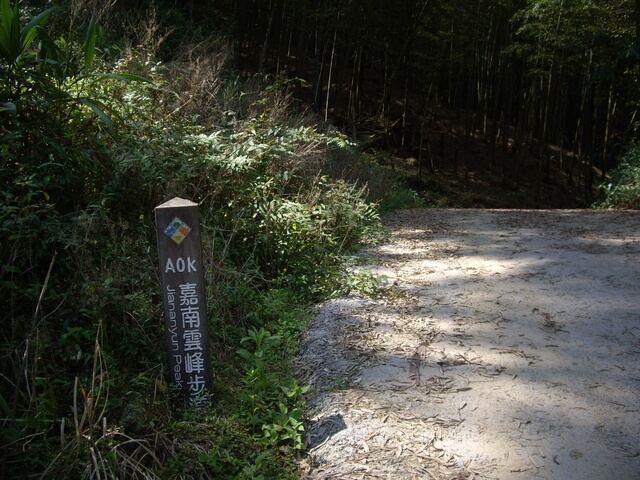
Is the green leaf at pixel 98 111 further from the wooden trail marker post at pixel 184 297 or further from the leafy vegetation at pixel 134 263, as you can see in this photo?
the wooden trail marker post at pixel 184 297

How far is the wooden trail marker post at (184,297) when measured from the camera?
264 centimetres

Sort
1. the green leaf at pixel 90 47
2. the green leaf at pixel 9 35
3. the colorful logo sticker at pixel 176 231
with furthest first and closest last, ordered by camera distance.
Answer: the green leaf at pixel 90 47 < the green leaf at pixel 9 35 < the colorful logo sticker at pixel 176 231

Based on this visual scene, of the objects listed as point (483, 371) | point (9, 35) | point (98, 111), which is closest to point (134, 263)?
A: point (98, 111)

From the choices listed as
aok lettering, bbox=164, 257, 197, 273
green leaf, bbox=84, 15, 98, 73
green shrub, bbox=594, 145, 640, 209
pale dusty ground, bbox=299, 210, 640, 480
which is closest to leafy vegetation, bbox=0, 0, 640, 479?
green leaf, bbox=84, 15, 98, 73

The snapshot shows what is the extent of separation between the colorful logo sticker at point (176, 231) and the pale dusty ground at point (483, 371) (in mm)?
1071

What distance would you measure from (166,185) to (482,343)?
243 centimetres

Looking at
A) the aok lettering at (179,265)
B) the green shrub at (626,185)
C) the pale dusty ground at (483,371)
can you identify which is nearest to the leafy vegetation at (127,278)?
the pale dusty ground at (483,371)

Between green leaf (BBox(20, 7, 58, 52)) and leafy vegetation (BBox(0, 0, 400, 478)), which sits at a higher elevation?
green leaf (BBox(20, 7, 58, 52))

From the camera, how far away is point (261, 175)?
5.00 m

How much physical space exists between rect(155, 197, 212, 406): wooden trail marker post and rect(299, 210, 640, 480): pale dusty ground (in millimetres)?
609

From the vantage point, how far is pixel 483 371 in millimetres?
3037

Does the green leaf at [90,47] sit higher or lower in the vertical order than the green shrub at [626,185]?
higher

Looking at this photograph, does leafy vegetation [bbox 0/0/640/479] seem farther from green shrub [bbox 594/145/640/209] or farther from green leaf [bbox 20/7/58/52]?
green shrub [bbox 594/145/640/209]

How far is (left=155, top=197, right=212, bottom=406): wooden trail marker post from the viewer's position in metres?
2.64
